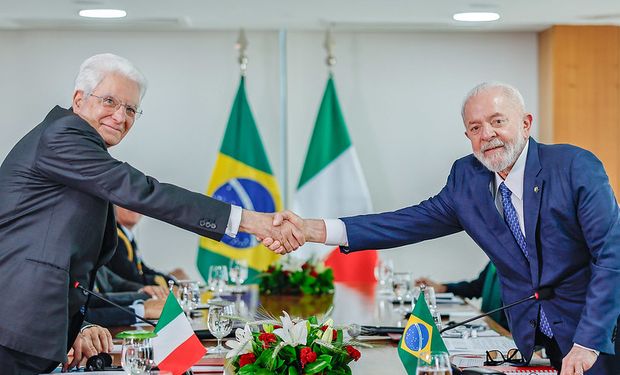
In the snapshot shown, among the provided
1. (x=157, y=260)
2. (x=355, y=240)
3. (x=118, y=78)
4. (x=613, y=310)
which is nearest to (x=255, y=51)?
(x=157, y=260)

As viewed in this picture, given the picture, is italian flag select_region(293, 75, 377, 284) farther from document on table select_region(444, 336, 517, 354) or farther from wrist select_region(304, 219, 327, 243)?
document on table select_region(444, 336, 517, 354)

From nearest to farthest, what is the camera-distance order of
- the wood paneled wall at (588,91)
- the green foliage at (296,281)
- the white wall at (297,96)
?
1. the green foliage at (296,281)
2. the wood paneled wall at (588,91)
3. the white wall at (297,96)

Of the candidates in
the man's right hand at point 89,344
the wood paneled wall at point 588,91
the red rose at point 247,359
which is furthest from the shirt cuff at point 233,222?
the wood paneled wall at point 588,91

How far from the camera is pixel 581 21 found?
7.46 meters

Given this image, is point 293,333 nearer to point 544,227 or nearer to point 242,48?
point 544,227

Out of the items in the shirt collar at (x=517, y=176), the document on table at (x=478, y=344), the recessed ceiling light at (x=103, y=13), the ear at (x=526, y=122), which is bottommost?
the document on table at (x=478, y=344)

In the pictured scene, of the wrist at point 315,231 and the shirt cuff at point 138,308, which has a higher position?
the wrist at point 315,231

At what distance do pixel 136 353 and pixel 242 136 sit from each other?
5.45 meters

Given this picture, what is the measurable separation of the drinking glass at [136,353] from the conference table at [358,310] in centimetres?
69

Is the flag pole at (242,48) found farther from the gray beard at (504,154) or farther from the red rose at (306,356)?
the red rose at (306,356)

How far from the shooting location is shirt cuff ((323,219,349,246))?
4020 millimetres

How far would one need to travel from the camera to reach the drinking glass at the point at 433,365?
2.31 metres

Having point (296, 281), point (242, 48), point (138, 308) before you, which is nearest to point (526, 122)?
point (138, 308)

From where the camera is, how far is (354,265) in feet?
25.3
